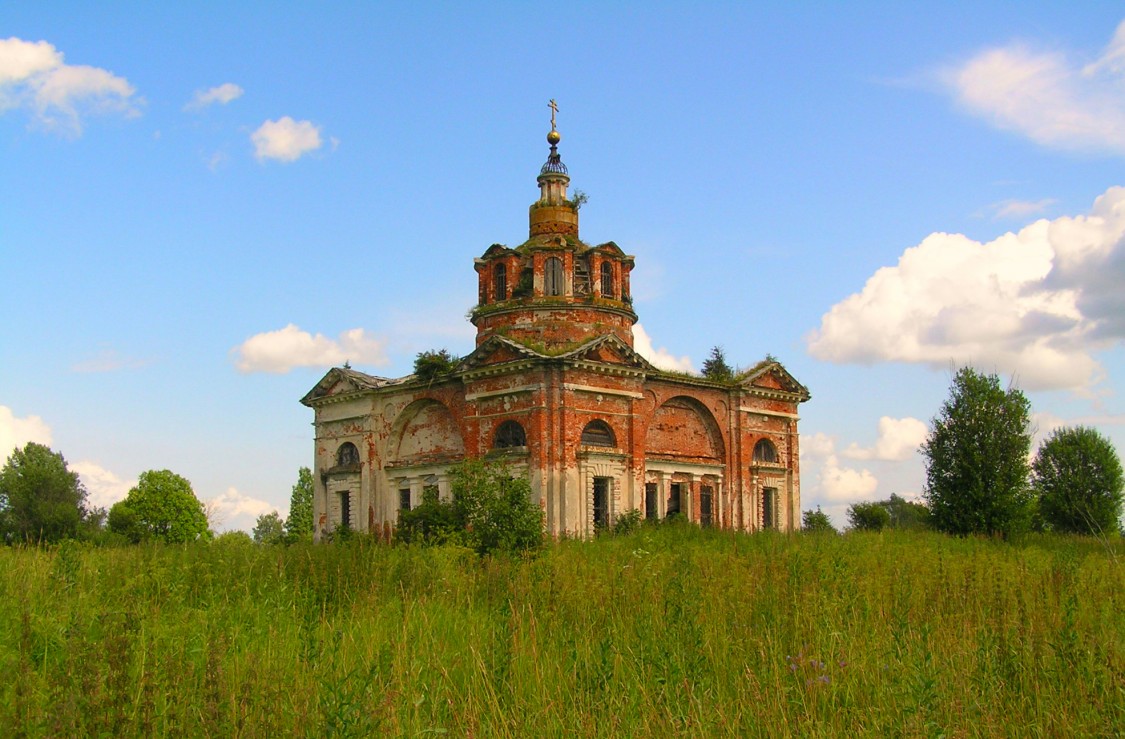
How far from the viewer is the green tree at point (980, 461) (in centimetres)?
2852

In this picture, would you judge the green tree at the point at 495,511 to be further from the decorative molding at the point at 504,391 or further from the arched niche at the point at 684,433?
the arched niche at the point at 684,433

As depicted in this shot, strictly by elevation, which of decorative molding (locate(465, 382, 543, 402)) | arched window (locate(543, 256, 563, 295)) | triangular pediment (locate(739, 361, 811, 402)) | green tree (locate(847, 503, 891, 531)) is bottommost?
green tree (locate(847, 503, 891, 531))

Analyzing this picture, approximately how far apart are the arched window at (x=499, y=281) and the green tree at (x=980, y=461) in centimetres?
1417

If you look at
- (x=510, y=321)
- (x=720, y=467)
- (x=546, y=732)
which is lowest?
(x=546, y=732)

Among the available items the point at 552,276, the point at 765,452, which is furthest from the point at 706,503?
the point at 552,276

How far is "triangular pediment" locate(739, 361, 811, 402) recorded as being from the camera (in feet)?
98.5

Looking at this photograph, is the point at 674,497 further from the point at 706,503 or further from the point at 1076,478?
the point at 1076,478

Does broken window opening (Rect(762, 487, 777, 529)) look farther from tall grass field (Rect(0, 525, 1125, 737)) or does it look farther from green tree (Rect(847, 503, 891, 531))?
tall grass field (Rect(0, 525, 1125, 737))

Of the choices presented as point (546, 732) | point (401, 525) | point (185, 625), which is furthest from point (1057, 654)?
point (401, 525)

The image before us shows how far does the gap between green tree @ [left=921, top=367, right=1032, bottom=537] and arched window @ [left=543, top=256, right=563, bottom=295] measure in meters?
12.6

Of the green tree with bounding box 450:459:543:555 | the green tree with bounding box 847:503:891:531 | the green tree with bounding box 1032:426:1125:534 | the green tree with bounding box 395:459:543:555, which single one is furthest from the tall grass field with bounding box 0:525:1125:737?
the green tree with bounding box 1032:426:1125:534

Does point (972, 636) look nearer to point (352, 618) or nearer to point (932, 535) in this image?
point (352, 618)

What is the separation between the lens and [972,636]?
7.09 metres

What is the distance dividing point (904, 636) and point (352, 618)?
457cm
